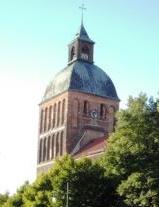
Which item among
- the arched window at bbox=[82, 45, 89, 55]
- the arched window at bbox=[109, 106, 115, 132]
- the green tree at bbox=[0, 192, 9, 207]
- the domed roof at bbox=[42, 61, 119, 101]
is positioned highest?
the arched window at bbox=[82, 45, 89, 55]

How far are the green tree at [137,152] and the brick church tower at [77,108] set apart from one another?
29.5 metres

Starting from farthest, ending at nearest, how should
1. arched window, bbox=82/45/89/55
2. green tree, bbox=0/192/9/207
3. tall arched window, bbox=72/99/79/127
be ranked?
1. arched window, bbox=82/45/89/55
2. tall arched window, bbox=72/99/79/127
3. green tree, bbox=0/192/9/207

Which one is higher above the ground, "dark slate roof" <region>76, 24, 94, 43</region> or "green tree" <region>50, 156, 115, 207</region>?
"dark slate roof" <region>76, 24, 94, 43</region>

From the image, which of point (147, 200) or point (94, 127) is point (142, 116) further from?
point (94, 127)

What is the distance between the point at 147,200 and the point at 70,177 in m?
8.19

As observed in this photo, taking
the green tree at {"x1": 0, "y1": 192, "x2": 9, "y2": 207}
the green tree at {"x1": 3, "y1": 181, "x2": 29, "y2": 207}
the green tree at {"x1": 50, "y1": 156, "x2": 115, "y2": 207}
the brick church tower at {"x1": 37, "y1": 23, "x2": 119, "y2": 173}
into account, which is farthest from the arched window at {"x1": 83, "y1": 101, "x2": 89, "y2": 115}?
the green tree at {"x1": 50, "y1": 156, "x2": 115, "y2": 207}

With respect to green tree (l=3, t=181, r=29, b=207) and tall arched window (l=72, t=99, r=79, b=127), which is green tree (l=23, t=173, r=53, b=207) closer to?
green tree (l=3, t=181, r=29, b=207)

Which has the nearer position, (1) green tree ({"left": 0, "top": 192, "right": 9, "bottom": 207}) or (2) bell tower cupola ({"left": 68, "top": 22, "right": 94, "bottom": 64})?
(1) green tree ({"left": 0, "top": 192, "right": 9, "bottom": 207})

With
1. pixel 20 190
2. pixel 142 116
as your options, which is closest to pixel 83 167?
pixel 142 116

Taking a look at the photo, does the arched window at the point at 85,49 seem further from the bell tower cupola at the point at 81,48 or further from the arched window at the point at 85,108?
the arched window at the point at 85,108

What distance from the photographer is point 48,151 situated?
3354 inches

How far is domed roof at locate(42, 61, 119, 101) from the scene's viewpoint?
81.2m

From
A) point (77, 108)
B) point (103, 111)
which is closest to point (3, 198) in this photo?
point (77, 108)

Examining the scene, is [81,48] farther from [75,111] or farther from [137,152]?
[137,152]
